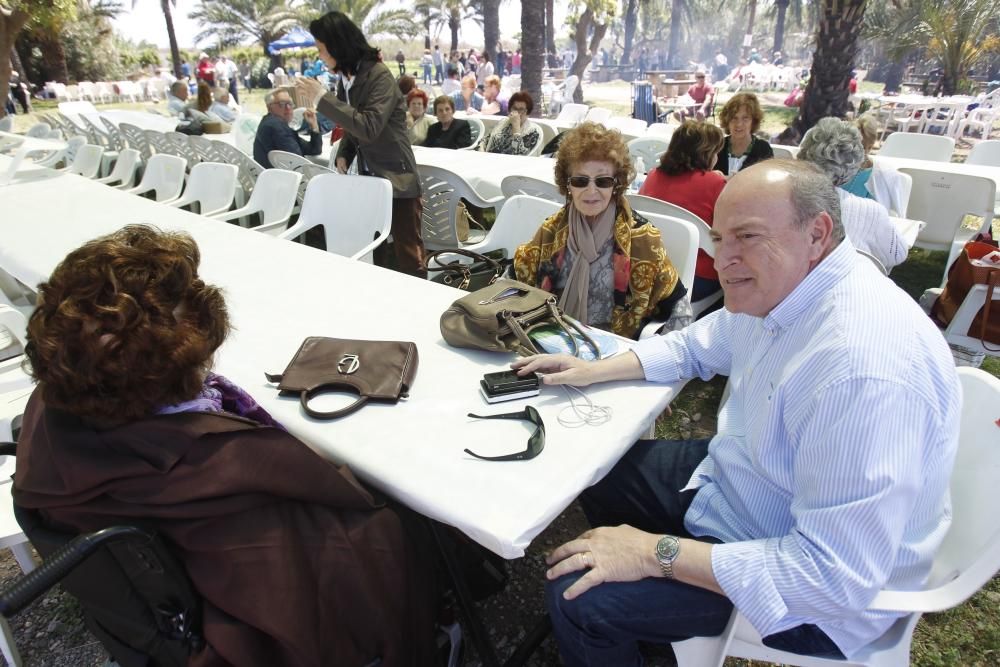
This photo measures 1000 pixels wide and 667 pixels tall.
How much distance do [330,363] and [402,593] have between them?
678 mm

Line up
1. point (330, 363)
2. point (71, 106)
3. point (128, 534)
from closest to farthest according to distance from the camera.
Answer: point (128, 534), point (330, 363), point (71, 106)

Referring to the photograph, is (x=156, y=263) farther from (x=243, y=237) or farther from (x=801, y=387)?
(x=243, y=237)

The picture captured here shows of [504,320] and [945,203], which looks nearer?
[504,320]

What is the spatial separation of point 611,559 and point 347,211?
2939 mm

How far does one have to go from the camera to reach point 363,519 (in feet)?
3.93

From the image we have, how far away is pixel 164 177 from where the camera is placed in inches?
203

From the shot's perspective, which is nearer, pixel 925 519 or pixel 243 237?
pixel 925 519

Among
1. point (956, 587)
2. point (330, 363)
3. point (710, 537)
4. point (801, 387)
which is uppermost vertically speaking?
point (801, 387)

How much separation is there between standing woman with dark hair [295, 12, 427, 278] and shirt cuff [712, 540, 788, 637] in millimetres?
2701

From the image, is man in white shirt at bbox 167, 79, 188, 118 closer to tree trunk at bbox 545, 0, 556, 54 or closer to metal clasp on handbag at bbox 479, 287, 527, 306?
metal clasp on handbag at bbox 479, 287, 527, 306

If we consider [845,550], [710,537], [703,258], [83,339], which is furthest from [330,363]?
[703,258]

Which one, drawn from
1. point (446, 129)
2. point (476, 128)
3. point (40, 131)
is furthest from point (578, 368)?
point (40, 131)

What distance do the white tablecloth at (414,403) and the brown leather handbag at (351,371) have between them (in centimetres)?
3

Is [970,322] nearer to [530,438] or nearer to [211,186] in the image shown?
[530,438]
